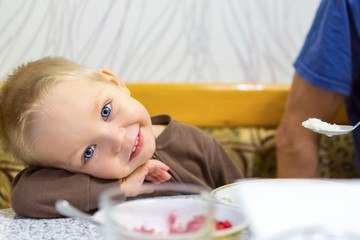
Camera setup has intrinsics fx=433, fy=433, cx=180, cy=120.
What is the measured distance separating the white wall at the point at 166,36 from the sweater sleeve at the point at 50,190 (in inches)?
15.8

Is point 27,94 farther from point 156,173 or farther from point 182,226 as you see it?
point 182,226

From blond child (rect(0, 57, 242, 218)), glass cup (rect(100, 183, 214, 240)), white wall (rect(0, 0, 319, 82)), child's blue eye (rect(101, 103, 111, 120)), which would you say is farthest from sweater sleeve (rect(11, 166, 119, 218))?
white wall (rect(0, 0, 319, 82))

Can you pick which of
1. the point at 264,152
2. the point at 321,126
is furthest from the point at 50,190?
the point at 264,152

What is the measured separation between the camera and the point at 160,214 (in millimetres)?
396

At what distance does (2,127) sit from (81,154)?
15 cm

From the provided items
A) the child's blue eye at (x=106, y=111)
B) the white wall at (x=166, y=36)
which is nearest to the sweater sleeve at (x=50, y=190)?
the child's blue eye at (x=106, y=111)

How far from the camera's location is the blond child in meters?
0.64

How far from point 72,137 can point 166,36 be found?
0.59 m

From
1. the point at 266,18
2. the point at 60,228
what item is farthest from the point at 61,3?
the point at 60,228

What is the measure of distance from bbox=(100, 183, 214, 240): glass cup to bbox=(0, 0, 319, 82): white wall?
724mm

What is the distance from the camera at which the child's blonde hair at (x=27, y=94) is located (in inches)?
25.6

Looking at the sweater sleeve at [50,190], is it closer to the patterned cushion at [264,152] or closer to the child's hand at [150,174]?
the child's hand at [150,174]

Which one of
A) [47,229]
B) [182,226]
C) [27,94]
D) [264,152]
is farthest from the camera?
[264,152]

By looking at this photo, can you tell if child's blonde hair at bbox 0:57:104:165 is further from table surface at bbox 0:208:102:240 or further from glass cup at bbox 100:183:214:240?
glass cup at bbox 100:183:214:240
